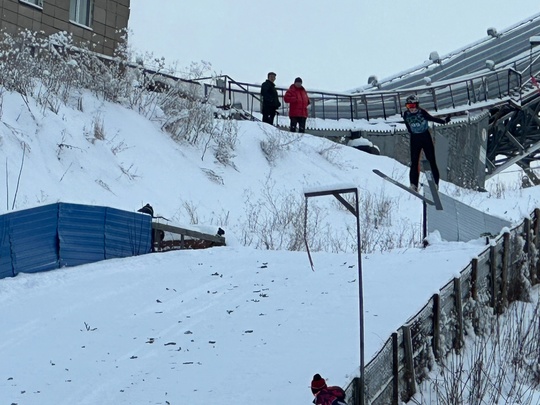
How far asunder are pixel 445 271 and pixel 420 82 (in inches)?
1128

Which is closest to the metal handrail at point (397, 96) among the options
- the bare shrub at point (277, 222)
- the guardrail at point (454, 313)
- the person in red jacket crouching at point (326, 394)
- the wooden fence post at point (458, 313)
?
the bare shrub at point (277, 222)

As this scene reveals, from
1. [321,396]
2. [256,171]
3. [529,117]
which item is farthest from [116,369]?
[529,117]

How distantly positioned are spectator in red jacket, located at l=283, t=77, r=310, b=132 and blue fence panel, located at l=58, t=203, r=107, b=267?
11.3 meters

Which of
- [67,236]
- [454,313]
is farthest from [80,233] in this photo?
[454,313]

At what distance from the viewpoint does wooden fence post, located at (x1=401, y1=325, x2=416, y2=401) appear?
1041cm

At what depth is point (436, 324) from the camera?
1134 centimetres

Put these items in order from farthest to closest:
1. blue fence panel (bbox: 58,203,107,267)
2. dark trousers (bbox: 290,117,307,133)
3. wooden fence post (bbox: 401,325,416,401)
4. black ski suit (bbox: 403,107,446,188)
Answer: dark trousers (bbox: 290,117,307,133) → black ski suit (bbox: 403,107,446,188) → blue fence panel (bbox: 58,203,107,267) → wooden fence post (bbox: 401,325,416,401)

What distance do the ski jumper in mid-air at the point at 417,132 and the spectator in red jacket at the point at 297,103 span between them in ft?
25.6

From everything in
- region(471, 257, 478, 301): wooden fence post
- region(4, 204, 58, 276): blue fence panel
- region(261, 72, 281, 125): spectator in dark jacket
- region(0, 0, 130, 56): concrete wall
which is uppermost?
region(0, 0, 130, 56): concrete wall

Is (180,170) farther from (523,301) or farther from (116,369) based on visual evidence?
(116,369)

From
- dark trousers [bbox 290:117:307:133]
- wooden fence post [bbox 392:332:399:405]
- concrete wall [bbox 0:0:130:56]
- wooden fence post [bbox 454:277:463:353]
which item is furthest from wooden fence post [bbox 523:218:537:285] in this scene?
dark trousers [bbox 290:117:307:133]

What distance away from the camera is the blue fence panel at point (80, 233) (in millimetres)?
14953

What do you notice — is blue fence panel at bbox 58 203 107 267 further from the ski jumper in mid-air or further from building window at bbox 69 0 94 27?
building window at bbox 69 0 94 27

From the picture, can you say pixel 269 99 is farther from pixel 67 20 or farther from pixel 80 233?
pixel 80 233
